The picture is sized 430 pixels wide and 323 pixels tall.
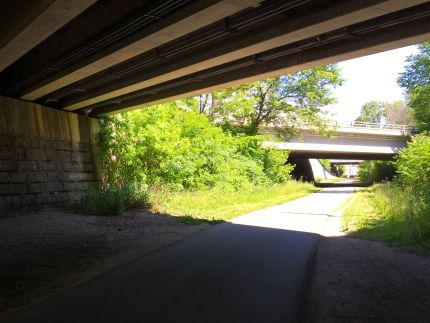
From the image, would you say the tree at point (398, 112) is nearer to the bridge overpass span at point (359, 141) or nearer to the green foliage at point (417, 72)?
the bridge overpass span at point (359, 141)

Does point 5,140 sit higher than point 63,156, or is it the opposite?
point 5,140

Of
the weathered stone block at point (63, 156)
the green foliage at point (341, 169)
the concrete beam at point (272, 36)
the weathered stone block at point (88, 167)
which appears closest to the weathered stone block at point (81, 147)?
the weathered stone block at point (63, 156)

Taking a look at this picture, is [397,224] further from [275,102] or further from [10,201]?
[275,102]

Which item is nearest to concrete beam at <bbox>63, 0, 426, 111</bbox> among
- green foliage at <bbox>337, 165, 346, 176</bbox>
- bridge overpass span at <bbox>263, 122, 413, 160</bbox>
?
bridge overpass span at <bbox>263, 122, 413, 160</bbox>

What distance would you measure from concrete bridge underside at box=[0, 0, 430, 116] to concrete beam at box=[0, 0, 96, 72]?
0.02 m

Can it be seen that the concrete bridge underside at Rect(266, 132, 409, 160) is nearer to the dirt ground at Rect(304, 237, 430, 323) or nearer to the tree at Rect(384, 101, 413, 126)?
the dirt ground at Rect(304, 237, 430, 323)

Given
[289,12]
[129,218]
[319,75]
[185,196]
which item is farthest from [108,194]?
[319,75]

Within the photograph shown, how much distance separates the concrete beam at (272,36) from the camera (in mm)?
8859

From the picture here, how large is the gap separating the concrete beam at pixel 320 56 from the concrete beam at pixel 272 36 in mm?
1412

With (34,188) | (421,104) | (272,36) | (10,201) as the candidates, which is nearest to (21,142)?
(34,188)

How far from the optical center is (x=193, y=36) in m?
11.5

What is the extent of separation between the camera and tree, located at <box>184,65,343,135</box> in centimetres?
3359

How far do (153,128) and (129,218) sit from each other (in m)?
6.60

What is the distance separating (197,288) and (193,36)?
6.90 meters
